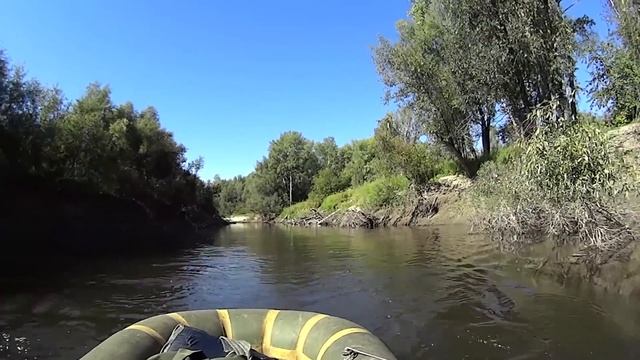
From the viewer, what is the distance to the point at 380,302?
40.9ft

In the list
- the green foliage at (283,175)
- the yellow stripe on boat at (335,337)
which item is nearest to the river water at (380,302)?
the yellow stripe on boat at (335,337)

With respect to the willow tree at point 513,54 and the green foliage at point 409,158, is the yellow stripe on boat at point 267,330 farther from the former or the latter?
the green foliage at point 409,158

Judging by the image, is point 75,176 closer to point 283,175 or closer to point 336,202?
point 336,202

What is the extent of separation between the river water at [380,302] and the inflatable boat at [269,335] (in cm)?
226

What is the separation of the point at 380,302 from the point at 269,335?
18.5 feet

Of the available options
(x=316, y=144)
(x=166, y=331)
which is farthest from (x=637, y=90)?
(x=316, y=144)

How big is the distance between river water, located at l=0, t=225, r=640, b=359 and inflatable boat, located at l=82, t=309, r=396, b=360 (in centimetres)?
226

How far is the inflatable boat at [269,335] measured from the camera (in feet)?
19.2

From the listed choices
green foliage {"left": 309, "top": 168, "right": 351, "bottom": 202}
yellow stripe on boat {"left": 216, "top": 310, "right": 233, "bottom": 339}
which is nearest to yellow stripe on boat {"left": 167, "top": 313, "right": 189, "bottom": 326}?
yellow stripe on boat {"left": 216, "top": 310, "right": 233, "bottom": 339}

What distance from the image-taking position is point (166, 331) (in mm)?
6852

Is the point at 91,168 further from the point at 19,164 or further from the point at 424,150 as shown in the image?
the point at 424,150

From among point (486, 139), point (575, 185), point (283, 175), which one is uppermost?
point (283, 175)

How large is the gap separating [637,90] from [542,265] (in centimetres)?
1001

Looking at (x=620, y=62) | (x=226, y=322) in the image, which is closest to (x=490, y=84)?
(x=620, y=62)
